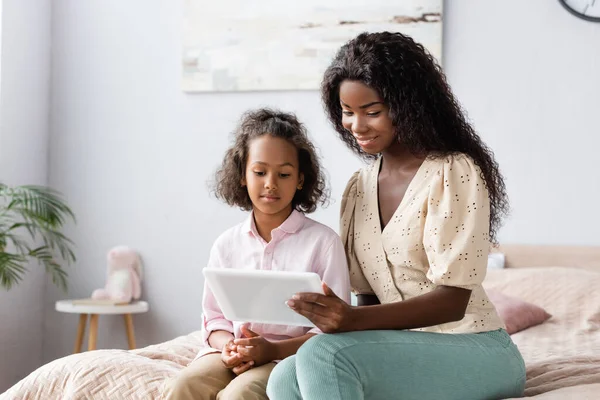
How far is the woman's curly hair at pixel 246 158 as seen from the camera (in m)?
1.83

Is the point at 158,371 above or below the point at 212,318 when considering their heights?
below

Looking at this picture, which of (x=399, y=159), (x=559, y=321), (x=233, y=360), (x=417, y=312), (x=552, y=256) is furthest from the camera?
(x=552, y=256)

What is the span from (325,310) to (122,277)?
2518 mm

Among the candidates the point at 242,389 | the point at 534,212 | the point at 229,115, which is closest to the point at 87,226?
the point at 229,115

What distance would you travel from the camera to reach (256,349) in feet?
5.18

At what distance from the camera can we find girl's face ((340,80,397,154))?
1.67 m

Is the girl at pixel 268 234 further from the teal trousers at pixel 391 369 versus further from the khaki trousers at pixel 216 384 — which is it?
the teal trousers at pixel 391 369

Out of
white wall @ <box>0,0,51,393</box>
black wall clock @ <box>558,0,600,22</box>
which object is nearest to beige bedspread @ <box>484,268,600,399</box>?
black wall clock @ <box>558,0,600,22</box>

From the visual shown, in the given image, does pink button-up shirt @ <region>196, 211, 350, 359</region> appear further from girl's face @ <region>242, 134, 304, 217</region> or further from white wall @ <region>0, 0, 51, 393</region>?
white wall @ <region>0, 0, 51, 393</region>

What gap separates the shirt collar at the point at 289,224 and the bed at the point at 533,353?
35 cm

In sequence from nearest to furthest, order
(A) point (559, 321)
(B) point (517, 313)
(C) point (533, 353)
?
(C) point (533, 353), (B) point (517, 313), (A) point (559, 321)

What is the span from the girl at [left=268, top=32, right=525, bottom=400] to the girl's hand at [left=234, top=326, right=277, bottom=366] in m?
0.15

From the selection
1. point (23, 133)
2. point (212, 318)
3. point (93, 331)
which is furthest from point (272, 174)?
point (23, 133)

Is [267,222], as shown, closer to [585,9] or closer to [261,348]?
[261,348]
